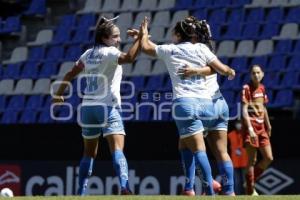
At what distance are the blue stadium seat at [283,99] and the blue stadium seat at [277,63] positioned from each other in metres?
0.65

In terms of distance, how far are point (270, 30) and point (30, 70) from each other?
213 inches

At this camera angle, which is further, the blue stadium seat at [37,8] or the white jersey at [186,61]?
the blue stadium seat at [37,8]

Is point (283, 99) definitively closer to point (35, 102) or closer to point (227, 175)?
point (35, 102)

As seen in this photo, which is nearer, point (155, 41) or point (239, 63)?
point (239, 63)

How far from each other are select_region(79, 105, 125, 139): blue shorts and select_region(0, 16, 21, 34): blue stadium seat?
12076 mm

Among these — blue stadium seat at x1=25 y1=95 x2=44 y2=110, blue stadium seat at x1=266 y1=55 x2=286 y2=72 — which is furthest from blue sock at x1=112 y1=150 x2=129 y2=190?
blue stadium seat at x1=25 y1=95 x2=44 y2=110

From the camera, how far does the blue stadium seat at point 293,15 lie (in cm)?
1914

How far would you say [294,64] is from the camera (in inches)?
717

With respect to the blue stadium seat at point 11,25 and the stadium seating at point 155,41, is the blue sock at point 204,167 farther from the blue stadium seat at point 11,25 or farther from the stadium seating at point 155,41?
the blue stadium seat at point 11,25

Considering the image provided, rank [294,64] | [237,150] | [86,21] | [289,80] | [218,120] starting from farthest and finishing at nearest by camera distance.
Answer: [86,21], [294,64], [289,80], [237,150], [218,120]

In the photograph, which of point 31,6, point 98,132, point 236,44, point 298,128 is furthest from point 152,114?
point 98,132

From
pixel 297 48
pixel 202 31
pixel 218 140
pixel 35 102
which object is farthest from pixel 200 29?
pixel 35 102

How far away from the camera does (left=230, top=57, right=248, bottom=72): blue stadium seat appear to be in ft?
62.1

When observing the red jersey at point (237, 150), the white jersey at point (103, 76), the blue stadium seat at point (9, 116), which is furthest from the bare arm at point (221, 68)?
the blue stadium seat at point (9, 116)
